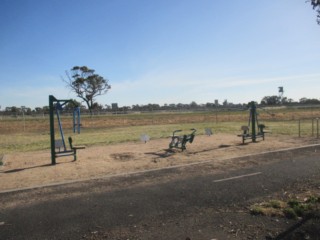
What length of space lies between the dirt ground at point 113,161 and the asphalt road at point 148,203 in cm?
105

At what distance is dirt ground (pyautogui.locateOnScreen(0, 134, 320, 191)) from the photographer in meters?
10.1

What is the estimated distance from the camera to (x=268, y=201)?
266 inches

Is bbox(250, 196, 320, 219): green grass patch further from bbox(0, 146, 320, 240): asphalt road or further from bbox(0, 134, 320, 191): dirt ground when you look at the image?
bbox(0, 134, 320, 191): dirt ground

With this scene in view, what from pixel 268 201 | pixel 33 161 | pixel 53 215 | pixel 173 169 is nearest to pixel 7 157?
pixel 33 161

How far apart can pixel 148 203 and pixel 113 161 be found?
5695 mm

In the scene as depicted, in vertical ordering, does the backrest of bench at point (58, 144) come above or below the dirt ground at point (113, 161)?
above

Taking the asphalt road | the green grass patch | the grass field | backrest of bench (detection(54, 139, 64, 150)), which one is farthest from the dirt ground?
the green grass patch

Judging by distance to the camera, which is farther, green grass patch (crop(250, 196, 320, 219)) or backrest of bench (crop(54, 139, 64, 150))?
backrest of bench (crop(54, 139, 64, 150))

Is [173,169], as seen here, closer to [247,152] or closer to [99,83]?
[247,152]

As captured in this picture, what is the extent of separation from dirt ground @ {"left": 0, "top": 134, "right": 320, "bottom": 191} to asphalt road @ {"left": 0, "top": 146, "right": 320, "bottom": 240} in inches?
41.3

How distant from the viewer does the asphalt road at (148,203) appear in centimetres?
550

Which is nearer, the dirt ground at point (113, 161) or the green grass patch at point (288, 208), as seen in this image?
the green grass patch at point (288, 208)

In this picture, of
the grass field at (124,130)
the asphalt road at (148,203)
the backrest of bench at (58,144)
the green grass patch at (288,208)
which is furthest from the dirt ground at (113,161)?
the green grass patch at (288,208)

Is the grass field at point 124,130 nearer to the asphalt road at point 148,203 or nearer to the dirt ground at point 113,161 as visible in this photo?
the dirt ground at point 113,161
